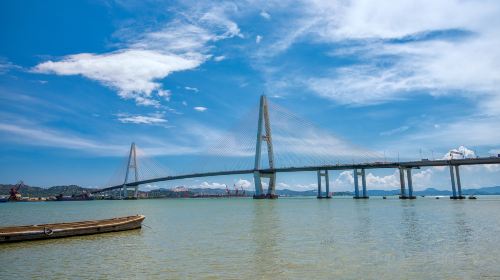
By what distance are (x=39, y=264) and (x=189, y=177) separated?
138323 mm

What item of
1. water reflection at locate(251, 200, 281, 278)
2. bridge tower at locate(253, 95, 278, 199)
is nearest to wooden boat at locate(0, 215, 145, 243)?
water reflection at locate(251, 200, 281, 278)

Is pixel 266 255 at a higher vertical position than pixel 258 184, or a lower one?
lower

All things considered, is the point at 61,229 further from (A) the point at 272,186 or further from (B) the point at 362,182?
(B) the point at 362,182

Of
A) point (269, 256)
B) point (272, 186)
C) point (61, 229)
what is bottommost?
point (269, 256)

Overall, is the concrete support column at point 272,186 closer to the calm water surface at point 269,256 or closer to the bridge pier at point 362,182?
the bridge pier at point 362,182

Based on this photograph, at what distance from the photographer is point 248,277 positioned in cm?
1516

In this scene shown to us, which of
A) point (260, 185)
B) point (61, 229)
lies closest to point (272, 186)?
point (260, 185)

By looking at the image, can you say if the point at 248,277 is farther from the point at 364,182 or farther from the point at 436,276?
the point at 364,182

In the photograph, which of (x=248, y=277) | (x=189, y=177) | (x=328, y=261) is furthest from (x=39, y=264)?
(x=189, y=177)

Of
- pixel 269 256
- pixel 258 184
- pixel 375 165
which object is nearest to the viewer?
pixel 269 256

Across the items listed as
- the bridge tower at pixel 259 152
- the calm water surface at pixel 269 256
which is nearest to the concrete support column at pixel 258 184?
the bridge tower at pixel 259 152

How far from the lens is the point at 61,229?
29891mm

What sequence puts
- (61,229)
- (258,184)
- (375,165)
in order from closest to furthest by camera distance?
(61,229), (375,165), (258,184)

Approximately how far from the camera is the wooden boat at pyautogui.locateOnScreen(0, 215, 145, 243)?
27438mm
